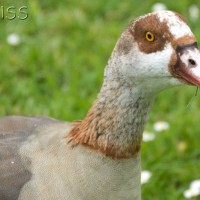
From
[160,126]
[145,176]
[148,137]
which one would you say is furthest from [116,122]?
[160,126]

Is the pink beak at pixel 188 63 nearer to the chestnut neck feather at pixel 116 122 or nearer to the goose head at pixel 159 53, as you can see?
the goose head at pixel 159 53

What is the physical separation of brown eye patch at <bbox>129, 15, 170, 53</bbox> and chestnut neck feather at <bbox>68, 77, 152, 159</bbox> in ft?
0.75

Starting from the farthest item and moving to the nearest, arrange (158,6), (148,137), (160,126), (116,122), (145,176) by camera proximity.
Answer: (158,6) < (160,126) < (148,137) < (145,176) < (116,122)

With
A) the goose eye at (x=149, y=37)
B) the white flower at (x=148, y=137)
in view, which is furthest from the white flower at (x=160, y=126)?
the goose eye at (x=149, y=37)

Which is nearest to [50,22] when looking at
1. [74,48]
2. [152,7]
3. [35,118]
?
[74,48]

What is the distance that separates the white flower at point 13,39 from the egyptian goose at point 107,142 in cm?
205

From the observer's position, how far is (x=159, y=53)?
2936mm

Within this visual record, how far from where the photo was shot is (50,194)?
326cm

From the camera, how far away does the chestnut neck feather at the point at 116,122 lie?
3170mm

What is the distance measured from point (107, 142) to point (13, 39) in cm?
245

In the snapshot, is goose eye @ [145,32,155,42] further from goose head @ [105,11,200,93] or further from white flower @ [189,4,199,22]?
white flower @ [189,4,199,22]

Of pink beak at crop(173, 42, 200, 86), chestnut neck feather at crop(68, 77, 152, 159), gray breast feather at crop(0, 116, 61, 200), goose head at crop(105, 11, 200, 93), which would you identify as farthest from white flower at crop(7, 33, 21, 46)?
pink beak at crop(173, 42, 200, 86)

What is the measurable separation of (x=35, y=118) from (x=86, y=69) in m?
1.65

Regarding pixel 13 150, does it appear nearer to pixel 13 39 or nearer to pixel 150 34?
pixel 150 34
